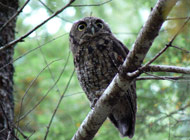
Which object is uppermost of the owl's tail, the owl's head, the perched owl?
the owl's head

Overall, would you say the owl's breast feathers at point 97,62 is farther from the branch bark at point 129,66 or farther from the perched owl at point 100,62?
the branch bark at point 129,66

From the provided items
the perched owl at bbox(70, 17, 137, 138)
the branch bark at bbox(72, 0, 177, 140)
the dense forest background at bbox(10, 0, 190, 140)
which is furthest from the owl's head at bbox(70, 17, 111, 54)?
the branch bark at bbox(72, 0, 177, 140)

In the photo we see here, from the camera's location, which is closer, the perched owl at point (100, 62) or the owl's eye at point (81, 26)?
the perched owl at point (100, 62)

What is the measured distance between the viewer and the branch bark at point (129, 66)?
1.46 m

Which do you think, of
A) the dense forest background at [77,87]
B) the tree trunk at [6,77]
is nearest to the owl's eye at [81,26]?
the dense forest background at [77,87]

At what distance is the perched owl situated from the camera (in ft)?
9.16

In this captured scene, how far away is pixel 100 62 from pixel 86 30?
0.60 meters

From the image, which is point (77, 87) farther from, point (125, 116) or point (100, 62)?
point (100, 62)

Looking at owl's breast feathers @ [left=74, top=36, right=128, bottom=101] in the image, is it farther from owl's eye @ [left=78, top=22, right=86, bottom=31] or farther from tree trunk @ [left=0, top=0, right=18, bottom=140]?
tree trunk @ [left=0, top=0, right=18, bottom=140]

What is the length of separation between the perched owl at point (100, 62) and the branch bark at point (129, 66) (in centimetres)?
62

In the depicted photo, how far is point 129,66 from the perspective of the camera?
5.83 ft

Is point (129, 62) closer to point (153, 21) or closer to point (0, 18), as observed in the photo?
point (153, 21)

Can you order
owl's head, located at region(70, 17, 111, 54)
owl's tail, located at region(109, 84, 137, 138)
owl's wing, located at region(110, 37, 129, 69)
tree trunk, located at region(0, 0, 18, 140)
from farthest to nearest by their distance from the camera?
1. owl's head, located at region(70, 17, 111, 54)
2. owl's tail, located at region(109, 84, 137, 138)
3. owl's wing, located at region(110, 37, 129, 69)
4. tree trunk, located at region(0, 0, 18, 140)

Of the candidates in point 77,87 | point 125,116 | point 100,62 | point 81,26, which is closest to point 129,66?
point 100,62
